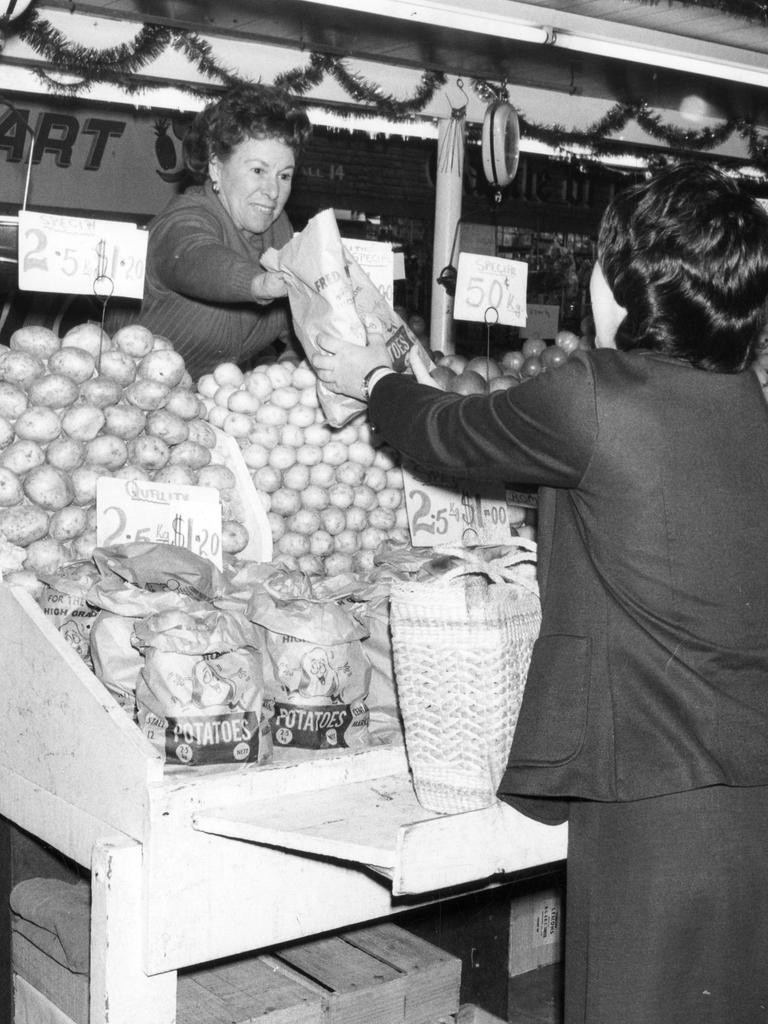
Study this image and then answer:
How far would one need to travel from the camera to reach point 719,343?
1568 mm

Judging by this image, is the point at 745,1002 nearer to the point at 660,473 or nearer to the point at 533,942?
the point at 660,473

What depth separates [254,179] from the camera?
305 cm

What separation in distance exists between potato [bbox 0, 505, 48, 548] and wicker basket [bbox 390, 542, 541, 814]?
971 millimetres

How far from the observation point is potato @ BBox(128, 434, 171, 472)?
251 centimetres

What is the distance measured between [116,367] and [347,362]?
62 centimetres

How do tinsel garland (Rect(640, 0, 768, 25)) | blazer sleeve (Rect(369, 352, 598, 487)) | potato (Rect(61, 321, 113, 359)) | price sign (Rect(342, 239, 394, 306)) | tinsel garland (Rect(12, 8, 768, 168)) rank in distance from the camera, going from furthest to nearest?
tinsel garland (Rect(12, 8, 768, 168)) → tinsel garland (Rect(640, 0, 768, 25)) → price sign (Rect(342, 239, 394, 306)) → potato (Rect(61, 321, 113, 359)) → blazer sleeve (Rect(369, 352, 598, 487))

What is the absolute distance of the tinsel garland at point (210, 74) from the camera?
3.60 meters

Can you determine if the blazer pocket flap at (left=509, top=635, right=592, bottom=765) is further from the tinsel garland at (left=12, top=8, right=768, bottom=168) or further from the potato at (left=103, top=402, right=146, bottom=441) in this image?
the tinsel garland at (left=12, top=8, right=768, bottom=168)

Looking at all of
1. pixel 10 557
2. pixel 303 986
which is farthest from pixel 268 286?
pixel 303 986

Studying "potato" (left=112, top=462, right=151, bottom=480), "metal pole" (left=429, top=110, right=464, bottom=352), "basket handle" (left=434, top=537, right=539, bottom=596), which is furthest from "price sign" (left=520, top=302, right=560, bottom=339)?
"basket handle" (left=434, top=537, right=539, bottom=596)

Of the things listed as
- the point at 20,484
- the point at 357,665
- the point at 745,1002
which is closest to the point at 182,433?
the point at 20,484

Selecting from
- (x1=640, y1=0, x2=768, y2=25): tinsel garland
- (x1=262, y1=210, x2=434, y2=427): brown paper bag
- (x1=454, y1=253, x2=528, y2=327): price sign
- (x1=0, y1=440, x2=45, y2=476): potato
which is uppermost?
(x1=640, y1=0, x2=768, y2=25): tinsel garland

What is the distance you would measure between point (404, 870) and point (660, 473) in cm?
70

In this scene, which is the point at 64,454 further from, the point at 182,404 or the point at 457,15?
the point at 457,15
